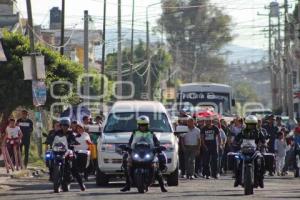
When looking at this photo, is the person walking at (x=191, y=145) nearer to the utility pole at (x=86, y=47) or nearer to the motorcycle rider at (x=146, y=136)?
the motorcycle rider at (x=146, y=136)

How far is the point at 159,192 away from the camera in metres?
21.5

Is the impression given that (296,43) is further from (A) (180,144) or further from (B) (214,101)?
(A) (180,144)

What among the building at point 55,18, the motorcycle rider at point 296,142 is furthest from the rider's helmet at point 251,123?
the building at point 55,18

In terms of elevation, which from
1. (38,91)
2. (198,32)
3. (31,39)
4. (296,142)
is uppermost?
(198,32)

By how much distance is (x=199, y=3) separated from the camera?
106625mm

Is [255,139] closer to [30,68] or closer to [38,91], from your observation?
[30,68]

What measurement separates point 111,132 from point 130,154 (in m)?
3.19

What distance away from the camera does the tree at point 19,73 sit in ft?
126

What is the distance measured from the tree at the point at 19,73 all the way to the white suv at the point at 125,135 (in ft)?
44.1

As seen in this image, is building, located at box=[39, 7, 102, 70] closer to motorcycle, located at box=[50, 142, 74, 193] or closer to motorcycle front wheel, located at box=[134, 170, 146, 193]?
motorcycle, located at box=[50, 142, 74, 193]

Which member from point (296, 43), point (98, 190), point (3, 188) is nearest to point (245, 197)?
point (98, 190)

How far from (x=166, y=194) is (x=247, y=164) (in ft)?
5.77

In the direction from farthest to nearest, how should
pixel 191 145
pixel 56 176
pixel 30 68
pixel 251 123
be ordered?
1. pixel 30 68
2. pixel 191 145
3. pixel 56 176
4. pixel 251 123

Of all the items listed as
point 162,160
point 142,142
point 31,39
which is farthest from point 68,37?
point 142,142
